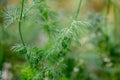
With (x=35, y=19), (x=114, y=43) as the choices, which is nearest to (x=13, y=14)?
(x=35, y=19)

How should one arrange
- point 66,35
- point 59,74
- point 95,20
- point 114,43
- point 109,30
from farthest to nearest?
point 109,30, point 114,43, point 95,20, point 59,74, point 66,35

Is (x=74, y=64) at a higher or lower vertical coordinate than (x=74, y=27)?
lower

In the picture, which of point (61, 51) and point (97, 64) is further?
point (97, 64)

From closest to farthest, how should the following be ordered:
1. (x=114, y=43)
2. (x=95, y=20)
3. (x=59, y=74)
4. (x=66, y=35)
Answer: (x=66, y=35) → (x=59, y=74) → (x=95, y=20) → (x=114, y=43)

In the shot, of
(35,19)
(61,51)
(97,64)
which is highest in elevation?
(35,19)

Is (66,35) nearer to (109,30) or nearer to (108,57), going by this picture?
(108,57)

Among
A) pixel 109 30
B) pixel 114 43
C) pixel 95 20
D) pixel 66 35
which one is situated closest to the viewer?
pixel 66 35

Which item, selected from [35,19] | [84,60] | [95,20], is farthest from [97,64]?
[35,19]

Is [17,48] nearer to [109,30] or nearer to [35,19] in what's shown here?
[35,19]

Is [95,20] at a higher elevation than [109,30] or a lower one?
higher
